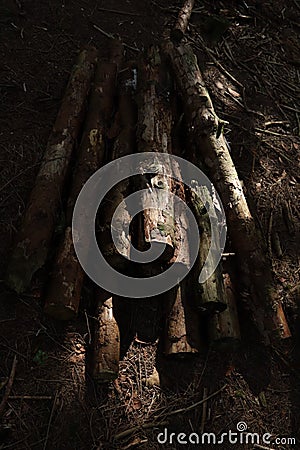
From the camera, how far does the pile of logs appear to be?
11.8 feet

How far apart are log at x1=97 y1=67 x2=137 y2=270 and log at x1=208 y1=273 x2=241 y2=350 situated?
793 millimetres

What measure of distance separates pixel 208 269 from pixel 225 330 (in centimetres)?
46

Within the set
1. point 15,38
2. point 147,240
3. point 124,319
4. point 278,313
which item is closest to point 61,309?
point 124,319

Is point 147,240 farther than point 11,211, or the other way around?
point 11,211

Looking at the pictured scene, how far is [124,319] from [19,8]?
4.36 metres

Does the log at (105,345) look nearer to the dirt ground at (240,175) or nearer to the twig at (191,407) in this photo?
the dirt ground at (240,175)

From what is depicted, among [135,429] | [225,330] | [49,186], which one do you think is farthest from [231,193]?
[135,429]

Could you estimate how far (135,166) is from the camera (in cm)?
425

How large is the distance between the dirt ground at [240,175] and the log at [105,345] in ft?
0.33

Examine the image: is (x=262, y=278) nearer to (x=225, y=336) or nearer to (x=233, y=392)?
(x=225, y=336)

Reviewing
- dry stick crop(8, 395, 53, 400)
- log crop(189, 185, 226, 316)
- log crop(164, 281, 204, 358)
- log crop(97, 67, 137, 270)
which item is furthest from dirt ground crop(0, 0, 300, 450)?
log crop(97, 67, 137, 270)

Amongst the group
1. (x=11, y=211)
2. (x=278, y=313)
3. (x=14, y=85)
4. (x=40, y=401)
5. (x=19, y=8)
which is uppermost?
(x=19, y=8)

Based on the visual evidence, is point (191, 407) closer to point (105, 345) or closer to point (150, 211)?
point (105, 345)

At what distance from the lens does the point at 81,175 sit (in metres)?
4.23
